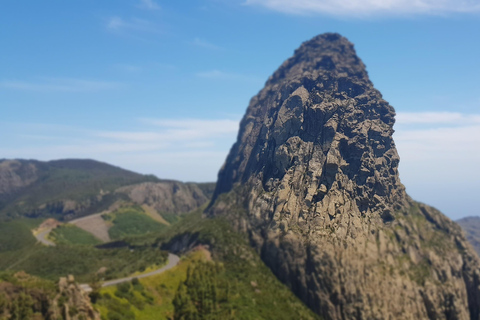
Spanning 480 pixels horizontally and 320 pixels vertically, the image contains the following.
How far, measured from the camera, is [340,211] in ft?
141

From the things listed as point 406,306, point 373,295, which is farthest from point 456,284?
point 373,295

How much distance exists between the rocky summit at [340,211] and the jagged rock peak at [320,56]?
61.7 metres

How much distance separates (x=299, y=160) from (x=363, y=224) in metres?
16.3

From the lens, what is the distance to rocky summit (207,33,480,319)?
44.2 meters

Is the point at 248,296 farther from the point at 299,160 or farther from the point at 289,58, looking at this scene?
the point at 289,58

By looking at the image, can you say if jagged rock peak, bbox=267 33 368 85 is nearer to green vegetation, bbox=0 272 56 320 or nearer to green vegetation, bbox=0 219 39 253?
green vegetation, bbox=0 272 56 320

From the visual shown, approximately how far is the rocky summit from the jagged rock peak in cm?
6174

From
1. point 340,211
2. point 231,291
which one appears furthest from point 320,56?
point 340,211

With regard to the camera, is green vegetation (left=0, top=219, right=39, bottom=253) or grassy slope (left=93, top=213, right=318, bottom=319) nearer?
grassy slope (left=93, top=213, right=318, bottom=319)

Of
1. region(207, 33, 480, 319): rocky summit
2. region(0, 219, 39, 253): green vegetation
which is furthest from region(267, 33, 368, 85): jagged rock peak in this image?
region(0, 219, 39, 253): green vegetation

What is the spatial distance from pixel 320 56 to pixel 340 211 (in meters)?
115

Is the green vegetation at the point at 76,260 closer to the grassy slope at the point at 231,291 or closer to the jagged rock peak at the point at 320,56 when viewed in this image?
the grassy slope at the point at 231,291

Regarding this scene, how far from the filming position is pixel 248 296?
89125 mm

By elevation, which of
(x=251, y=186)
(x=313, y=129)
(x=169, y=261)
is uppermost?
(x=313, y=129)
